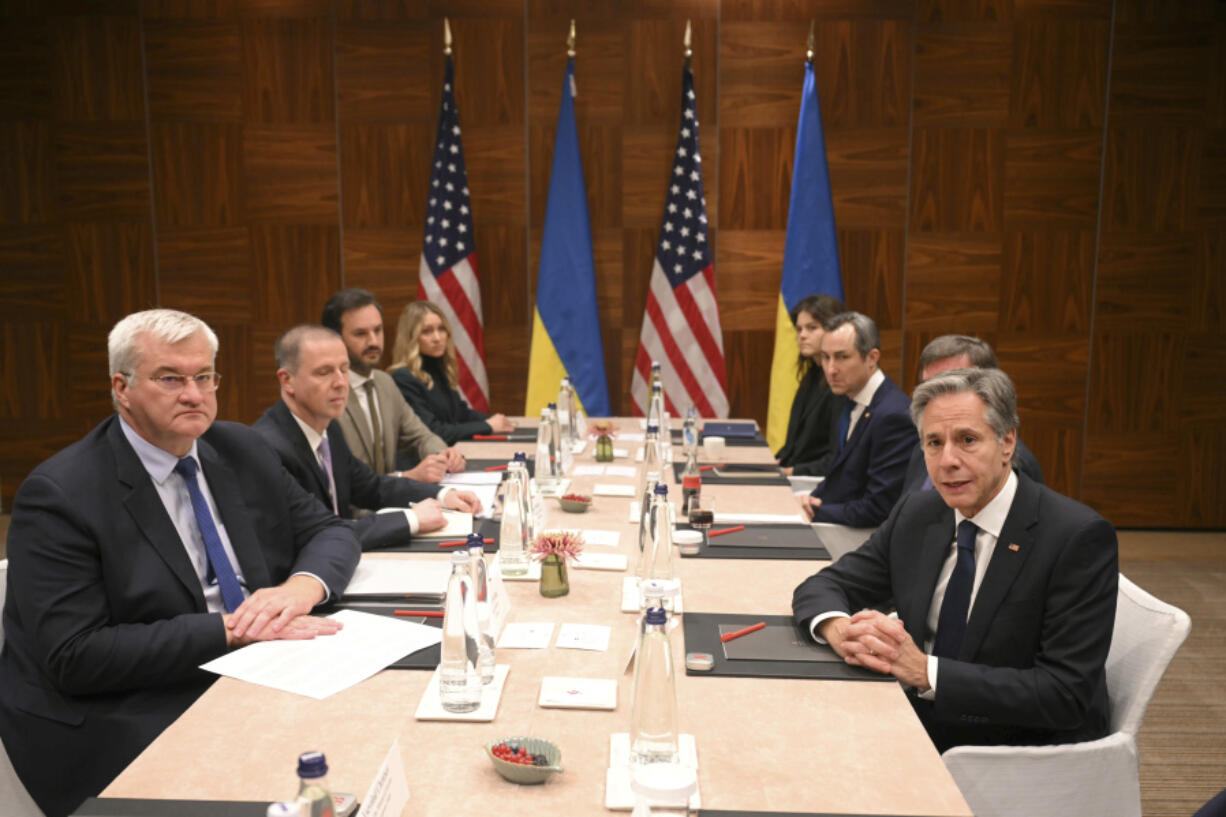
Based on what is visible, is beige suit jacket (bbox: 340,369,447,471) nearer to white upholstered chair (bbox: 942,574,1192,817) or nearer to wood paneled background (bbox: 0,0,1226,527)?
wood paneled background (bbox: 0,0,1226,527)

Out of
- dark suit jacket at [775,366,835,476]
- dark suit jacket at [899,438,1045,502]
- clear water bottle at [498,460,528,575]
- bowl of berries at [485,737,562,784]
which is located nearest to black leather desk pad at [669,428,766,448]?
dark suit jacket at [775,366,835,476]

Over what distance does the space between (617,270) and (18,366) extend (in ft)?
12.8

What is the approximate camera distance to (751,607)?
262cm

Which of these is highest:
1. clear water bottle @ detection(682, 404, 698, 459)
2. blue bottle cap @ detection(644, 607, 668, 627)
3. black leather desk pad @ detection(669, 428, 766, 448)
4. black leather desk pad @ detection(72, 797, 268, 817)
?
blue bottle cap @ detection(644, 607, 668, 627)

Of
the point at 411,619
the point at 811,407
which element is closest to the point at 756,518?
the point at 411,619

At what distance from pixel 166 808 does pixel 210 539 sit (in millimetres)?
1006

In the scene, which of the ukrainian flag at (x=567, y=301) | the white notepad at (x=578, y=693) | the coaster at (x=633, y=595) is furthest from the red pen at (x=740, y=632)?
the ukrainian flag at (x=567, y=301)

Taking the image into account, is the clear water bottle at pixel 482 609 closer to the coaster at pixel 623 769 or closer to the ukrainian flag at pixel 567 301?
the coaster at pixel 623 769

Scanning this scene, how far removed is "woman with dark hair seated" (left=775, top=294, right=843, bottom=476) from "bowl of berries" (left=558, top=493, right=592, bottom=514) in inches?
83.1

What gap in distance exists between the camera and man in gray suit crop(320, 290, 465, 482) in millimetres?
4477

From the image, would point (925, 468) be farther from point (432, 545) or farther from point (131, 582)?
point (131, 582)

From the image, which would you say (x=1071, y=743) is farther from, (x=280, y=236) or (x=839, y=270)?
(x=280, y=236)

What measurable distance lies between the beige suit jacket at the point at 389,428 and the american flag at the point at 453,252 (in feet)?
5.18

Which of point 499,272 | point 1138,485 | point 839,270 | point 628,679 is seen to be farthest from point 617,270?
point 628,679
